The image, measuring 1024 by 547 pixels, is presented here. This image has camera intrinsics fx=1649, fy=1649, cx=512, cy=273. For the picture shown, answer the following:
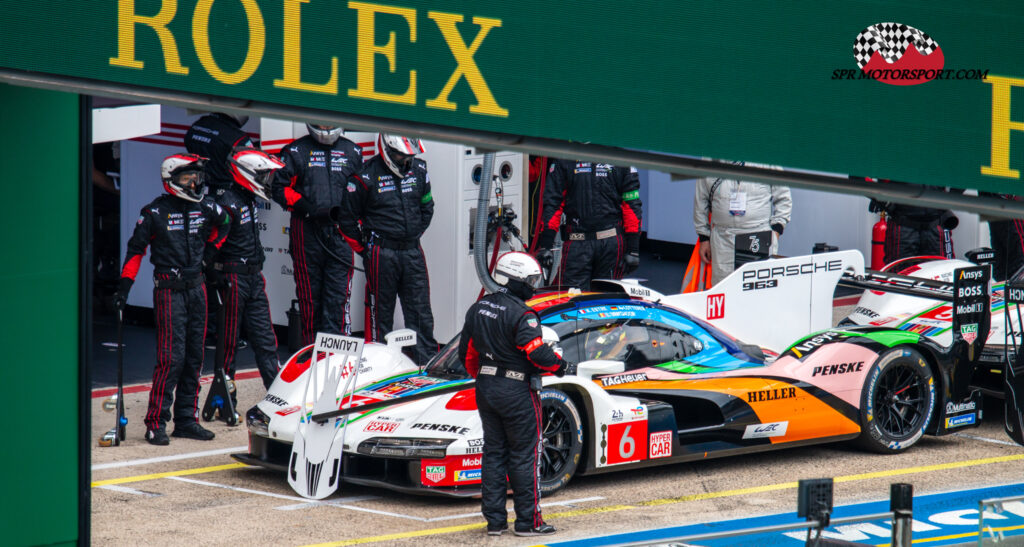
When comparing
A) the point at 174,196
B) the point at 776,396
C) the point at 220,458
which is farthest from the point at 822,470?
the point at 174,196

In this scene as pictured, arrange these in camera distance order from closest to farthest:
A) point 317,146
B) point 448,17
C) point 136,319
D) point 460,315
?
point 448,17 → point 317,146 → point 460,315 → point 136,319

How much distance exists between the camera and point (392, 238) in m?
14.3

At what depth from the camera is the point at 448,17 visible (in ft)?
21.1

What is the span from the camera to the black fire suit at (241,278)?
13.2 m

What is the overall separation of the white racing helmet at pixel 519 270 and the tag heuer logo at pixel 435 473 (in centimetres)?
126

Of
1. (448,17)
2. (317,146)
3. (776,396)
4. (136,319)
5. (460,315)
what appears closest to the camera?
(448,17)

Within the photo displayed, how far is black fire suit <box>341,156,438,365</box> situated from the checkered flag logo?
344 inches

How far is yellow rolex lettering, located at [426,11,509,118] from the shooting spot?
6336 mm

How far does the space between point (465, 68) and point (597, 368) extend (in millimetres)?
4941

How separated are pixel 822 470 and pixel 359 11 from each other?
6534 millimetres

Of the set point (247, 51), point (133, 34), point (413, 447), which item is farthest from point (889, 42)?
point (413, 447)

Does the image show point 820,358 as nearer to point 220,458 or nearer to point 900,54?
point 220,458

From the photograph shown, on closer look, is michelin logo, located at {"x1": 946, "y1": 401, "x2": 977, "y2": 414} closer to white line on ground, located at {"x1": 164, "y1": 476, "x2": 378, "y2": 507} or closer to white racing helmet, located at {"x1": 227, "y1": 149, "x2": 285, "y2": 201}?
white line on ground, located at {"x1": 164, "y1": 476, "x2": 378, "y2": 507}

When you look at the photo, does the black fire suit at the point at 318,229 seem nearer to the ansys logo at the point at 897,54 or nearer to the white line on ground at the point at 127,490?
the white line on ground at the point at 127,490
